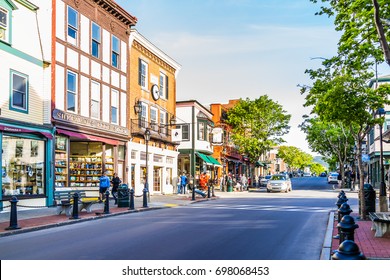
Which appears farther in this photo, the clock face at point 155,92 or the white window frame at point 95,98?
the clock face at point 155,92

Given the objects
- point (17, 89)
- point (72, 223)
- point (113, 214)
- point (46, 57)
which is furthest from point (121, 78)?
point (72, 223)

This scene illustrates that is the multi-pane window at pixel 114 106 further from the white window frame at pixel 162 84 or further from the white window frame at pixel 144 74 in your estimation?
the white window frame at pixel 162 84

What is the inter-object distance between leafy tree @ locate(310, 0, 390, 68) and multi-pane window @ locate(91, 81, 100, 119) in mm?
14990

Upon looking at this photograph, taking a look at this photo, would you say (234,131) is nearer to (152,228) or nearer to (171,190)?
(171,190)

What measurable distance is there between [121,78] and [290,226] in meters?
17.4

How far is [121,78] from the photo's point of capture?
28.6 metres

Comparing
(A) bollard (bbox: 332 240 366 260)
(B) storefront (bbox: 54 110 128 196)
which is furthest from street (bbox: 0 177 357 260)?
(B) storefront (bbox: 54 110 128 196)

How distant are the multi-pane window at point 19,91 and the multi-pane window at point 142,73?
1200 cm

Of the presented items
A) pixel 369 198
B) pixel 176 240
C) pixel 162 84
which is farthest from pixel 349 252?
pixel 162 84

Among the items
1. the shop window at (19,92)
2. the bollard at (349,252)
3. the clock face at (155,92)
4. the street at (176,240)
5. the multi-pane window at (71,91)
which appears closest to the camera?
the bollard at (349,252)

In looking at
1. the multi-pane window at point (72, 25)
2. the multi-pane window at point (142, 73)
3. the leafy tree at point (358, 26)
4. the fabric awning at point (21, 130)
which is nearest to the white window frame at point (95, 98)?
the multi-pane window at point (72, 25)

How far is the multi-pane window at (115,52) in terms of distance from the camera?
91.2 feet

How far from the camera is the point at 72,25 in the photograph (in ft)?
77.2

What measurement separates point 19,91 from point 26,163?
3.08 m
